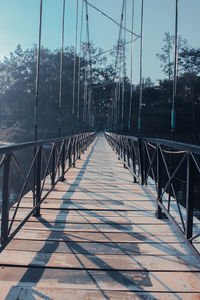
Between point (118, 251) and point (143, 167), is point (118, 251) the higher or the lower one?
the lower one

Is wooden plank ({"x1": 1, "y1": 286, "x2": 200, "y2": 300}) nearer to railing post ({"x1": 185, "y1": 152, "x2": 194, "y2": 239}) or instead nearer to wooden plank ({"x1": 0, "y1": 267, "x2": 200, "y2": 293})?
wooden plank ({"x1": 0, "y1": 267, "x2": 200, "y2": 293})

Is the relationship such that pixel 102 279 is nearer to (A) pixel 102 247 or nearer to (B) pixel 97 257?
(B) pixel 97 257

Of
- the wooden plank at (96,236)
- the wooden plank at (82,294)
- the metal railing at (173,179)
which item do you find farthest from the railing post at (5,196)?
the metal railing at (173,179)

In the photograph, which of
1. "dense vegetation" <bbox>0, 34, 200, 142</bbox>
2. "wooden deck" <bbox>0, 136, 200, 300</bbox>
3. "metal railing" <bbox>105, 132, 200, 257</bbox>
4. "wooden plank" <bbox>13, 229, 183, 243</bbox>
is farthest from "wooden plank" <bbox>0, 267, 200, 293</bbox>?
"dense vegetation" <bbox>0, 34, 200, 142</bbox>

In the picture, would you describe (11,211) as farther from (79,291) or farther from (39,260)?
(79,291)

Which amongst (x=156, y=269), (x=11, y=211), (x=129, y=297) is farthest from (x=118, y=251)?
(x=11, y=211)

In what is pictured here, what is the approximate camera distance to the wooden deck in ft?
5.37

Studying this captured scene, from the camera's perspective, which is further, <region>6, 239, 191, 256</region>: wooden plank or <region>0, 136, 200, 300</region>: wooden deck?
<region>6, 239, 191, 256</region>: wooden plank

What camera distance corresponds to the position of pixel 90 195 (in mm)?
3844

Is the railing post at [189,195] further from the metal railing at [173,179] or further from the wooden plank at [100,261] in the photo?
the wooden plank at [100,261]

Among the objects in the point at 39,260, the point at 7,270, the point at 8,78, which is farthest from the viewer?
the point at 8,78

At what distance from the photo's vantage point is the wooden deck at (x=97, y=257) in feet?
5.37

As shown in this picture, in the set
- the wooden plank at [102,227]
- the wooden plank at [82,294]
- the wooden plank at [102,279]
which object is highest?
the wooden plank at [102,227]

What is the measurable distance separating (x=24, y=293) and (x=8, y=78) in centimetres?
4856
